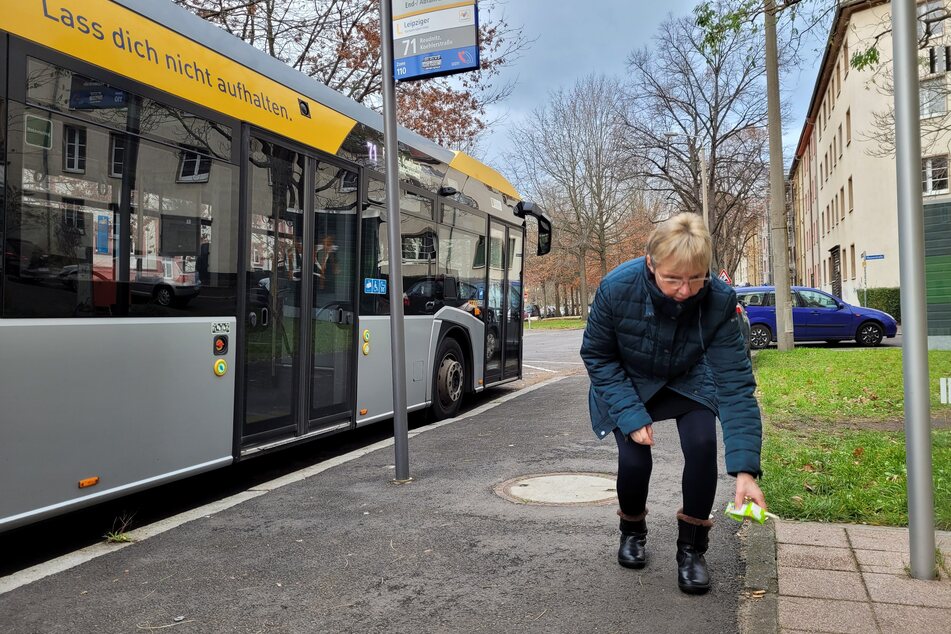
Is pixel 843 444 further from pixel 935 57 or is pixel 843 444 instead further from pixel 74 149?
pixel 935 57

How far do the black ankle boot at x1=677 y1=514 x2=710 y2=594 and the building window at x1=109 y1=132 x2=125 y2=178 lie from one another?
3518mm

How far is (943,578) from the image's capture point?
342 cm

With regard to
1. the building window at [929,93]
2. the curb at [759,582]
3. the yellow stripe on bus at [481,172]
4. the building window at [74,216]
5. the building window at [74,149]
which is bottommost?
the curb at [759,582]

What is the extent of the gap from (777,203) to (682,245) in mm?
14721

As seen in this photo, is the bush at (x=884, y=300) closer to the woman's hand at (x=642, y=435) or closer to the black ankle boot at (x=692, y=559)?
the black ankle boot at (x=692, y=559)

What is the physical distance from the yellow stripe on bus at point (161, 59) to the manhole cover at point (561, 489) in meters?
3.14

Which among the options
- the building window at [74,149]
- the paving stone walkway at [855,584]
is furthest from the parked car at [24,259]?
the paving stone walkway at [855,584]

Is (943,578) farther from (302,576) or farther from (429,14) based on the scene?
(429,14)

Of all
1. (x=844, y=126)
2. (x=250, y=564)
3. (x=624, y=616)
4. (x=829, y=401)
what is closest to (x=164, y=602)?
(x=250, y=564)

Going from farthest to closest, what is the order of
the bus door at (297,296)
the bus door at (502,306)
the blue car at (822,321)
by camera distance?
the blue car at (822,321) < the bus door at (502,306) < the bus door at (297,296)

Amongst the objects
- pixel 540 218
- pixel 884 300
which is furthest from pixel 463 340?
pixel 884 300

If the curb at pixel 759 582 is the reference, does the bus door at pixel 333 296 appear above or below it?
above

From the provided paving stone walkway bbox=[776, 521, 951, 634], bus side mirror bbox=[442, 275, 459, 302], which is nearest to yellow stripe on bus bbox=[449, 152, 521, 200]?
bus side mirror bbox=[442, 275, 459, 302]

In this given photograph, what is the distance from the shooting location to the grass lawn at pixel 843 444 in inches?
184
